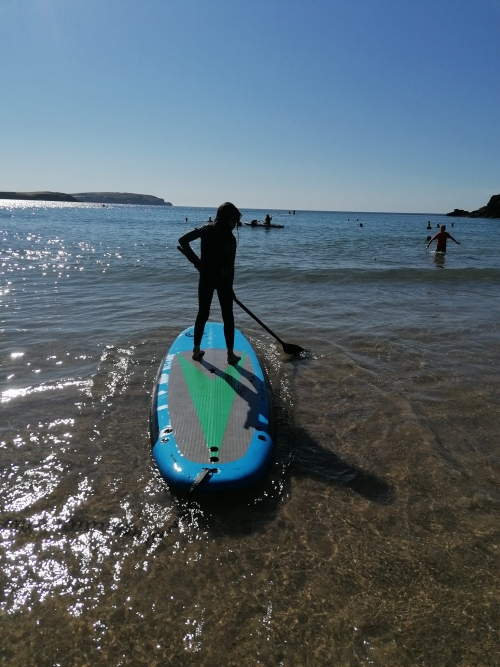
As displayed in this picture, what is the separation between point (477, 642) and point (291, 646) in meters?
1.14

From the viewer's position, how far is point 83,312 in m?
10.1

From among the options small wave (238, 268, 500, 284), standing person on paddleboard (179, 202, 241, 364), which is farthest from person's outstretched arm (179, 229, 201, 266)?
small wave (238, 268, 500, 284)

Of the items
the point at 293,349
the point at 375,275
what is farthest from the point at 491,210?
the point at 293,349

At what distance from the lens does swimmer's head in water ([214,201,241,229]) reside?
5.36m

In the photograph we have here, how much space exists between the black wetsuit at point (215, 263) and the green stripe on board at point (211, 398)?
0.69 metres

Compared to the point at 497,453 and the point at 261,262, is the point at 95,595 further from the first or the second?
the point at 261,262

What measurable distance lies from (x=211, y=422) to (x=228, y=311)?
1.87 meters

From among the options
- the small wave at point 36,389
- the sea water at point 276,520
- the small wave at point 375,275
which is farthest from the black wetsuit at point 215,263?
the small wave at point 375,275

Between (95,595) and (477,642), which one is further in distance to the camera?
(95,595)

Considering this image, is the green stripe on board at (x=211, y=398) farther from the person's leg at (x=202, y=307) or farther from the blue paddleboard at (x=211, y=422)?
the person's leg at (x=202, y=307)

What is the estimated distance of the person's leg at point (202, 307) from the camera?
580 cm

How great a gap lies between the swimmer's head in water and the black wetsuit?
75 millimetres

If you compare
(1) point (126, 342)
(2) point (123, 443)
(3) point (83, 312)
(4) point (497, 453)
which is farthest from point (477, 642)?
(3) point (83, 312)

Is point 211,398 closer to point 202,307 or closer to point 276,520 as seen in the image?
point 202,307
